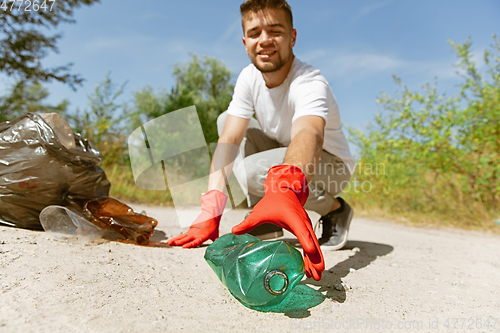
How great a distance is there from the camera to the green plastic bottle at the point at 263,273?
1.00 metres

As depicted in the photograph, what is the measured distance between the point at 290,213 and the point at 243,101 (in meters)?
1.38

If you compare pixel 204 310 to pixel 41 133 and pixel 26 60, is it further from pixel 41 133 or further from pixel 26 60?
pixel 26 60

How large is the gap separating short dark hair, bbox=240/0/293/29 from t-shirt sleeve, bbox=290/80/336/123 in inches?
20.8

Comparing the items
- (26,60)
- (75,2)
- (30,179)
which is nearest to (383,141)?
(30,179)

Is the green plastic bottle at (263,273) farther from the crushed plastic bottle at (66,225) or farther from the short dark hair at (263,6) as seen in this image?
the short dark hair at (263,6)

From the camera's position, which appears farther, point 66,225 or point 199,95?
point 199,95

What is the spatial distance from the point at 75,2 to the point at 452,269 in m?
7.94

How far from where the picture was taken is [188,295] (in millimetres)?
1143

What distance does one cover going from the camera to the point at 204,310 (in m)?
1.03

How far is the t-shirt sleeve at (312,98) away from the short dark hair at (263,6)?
53cm

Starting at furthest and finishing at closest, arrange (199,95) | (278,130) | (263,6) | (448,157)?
(199,95), (448,157), (278,130), (263,6)

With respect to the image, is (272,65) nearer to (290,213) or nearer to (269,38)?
(269,38)

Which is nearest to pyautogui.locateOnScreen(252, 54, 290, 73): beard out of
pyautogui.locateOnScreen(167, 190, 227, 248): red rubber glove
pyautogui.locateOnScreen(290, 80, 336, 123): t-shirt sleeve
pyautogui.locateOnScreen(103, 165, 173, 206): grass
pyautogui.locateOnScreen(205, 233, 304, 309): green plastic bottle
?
pyautogui.locateOnScreen(290, 80, 336, 123): t-shirt sleeve

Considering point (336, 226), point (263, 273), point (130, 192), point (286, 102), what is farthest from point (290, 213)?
point (130, 192)
